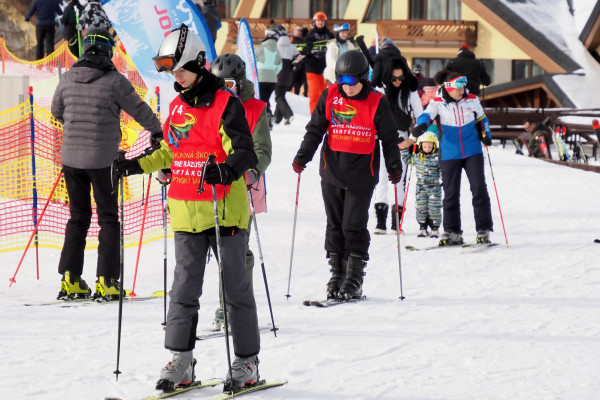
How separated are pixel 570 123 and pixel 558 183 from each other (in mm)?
9087

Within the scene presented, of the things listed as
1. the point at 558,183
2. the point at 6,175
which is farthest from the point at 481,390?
the point at 558,183

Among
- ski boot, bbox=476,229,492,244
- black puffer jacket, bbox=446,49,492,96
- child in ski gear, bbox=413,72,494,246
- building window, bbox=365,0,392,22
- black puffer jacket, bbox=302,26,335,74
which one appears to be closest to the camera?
child in ski gear, bbox=413,72,494,246

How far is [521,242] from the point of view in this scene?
9641 mm

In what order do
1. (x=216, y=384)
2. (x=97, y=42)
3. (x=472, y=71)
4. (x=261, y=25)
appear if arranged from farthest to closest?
(x=261, y=25)
(x=472, y=71)
(x=97, y=42)
(x=216, y=384)

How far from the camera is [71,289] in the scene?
6.94m

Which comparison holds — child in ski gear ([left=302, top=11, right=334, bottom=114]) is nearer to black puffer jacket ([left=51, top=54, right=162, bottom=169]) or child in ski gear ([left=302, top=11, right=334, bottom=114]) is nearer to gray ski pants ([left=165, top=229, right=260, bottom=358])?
black puffer jacket ([left=51, top=54, right=162, bottom=169])

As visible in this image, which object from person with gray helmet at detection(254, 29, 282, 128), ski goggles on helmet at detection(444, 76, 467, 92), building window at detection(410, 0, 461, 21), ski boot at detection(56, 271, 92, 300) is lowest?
ski boot at detection(56, 271, 92, 300)

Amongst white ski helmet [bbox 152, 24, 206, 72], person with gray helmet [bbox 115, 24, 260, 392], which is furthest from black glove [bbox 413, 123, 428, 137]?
white ski helmet [bbox 152, 24, 206, 72]

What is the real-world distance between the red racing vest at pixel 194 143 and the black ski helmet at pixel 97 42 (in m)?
2.40

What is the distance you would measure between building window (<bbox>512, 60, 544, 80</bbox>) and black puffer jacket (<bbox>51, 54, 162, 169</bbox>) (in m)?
29.4

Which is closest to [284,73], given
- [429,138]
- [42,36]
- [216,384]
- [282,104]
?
[282,104]

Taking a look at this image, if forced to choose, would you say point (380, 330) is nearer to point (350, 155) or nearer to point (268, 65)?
point (350, 155)

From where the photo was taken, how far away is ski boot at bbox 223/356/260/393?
4.39m

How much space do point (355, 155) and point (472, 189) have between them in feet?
9.32
